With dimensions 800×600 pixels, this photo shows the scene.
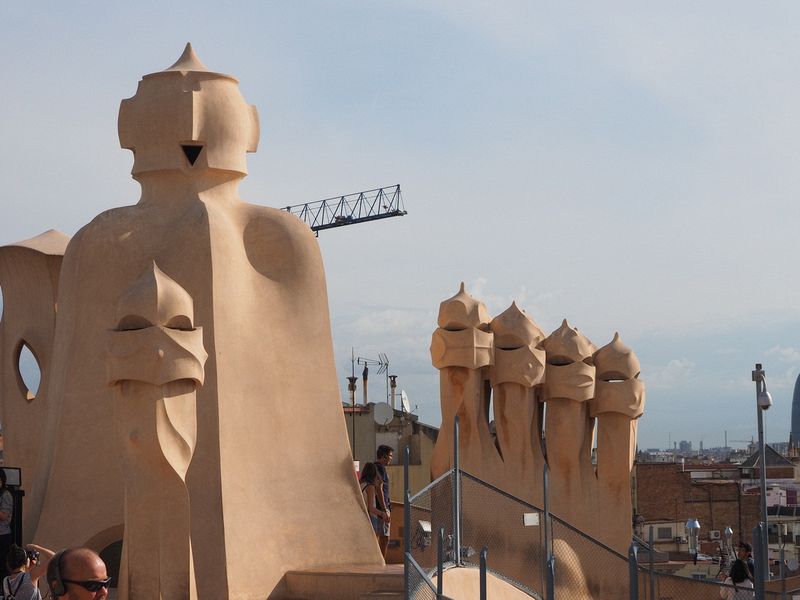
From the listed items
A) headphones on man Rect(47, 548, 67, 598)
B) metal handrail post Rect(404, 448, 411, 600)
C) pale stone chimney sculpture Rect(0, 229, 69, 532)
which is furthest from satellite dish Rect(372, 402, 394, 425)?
headphones on man Rect(47, 548, 67, 598)

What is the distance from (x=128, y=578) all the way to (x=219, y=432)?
225 cm

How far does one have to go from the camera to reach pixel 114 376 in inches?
493

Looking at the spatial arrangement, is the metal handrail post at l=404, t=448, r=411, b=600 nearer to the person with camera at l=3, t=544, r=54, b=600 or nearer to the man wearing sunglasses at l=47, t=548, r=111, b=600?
the person with camera at l=3, t=544, r=54, b=600

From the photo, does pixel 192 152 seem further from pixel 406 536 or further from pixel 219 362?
pixel 406 536

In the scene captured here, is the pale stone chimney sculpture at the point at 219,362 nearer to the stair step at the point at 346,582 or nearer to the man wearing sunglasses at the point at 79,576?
the stair step at the point at 346,582

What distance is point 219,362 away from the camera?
14.8m

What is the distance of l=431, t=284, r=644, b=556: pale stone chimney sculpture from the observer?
58.0ft

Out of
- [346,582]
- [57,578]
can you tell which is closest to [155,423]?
[346,582]

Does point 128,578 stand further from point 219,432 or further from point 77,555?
point 77,555

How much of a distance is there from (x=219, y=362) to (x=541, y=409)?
5.96 metres

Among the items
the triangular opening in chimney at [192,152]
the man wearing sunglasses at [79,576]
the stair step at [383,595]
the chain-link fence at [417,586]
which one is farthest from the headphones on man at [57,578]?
the triangular opening in chimney at [192,152]

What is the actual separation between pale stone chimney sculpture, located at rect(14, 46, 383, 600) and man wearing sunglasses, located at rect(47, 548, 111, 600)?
8875 millimetres

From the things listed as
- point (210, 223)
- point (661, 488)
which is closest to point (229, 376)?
point (210, 223)

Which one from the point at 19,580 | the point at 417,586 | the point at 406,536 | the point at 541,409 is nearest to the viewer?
the point at 19,580
